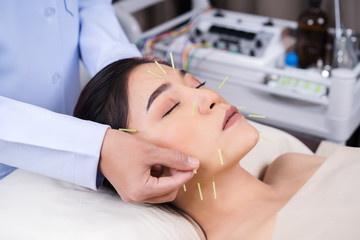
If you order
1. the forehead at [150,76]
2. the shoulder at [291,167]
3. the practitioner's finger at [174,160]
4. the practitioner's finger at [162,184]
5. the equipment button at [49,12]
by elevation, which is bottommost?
the shoulder at [291,167]

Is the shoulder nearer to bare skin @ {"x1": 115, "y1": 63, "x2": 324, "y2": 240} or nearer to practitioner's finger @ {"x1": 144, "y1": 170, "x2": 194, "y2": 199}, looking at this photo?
bare skin @ {"x1": 115, "y1": 63, "x2": 324, "y2": 240}

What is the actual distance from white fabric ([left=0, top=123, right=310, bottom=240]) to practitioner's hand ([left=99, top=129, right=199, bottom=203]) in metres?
0.13

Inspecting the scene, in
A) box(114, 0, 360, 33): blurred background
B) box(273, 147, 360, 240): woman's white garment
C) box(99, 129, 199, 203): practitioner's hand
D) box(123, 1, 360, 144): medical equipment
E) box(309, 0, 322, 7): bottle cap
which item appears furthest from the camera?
box(114, 0, 360, 33): blurred background

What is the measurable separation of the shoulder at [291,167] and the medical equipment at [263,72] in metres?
0.57

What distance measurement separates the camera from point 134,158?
106 cm

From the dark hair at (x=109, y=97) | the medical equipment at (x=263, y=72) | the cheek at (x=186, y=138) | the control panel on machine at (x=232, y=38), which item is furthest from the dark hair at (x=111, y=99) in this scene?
the control panel on machine at (x=232, y=38)

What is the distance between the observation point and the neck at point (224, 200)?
1.32 m

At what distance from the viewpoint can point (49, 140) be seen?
115 centimetres

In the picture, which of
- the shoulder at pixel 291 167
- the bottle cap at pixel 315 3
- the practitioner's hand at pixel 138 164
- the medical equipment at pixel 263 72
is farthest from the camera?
the bottle cap at pixel 315 3

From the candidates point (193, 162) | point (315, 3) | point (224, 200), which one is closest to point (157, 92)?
point (193, 162)

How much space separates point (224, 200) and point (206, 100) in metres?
0.30

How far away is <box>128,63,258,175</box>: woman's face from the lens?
1.21 meters

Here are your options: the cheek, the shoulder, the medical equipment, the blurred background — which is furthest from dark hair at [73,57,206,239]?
the blurred background

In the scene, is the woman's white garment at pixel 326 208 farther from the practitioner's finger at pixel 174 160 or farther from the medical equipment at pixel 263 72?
the medical equipment at pixel 263 72
